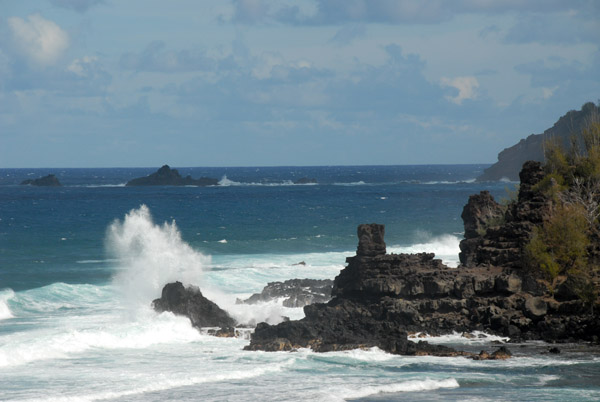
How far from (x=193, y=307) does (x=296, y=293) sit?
26.5 feet

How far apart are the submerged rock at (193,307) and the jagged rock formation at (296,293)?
17.1 feet

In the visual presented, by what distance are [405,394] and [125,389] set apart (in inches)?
355

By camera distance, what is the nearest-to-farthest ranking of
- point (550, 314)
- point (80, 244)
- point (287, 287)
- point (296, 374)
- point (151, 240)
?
point (296, 374)
point (550, 314)
point (287, 287)
point (151, 240)
point (80, 244)

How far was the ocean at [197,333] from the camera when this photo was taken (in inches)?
1089

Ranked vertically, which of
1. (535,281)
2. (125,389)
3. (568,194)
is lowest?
(125,389)

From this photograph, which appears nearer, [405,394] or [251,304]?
[405,394]

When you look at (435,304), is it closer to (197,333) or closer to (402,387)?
(402,387)

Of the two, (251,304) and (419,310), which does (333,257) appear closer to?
(251,304)

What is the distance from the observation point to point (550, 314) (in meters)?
35.3

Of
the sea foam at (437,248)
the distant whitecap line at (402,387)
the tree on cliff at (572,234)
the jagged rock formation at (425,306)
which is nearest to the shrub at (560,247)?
the tree on cliff at (572,234)

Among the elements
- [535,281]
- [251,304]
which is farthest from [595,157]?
[251,304]

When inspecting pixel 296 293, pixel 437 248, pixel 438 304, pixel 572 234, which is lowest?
pixel 296 293

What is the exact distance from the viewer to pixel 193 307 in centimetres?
3844

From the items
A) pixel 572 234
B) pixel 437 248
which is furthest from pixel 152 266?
pixel 437 248
